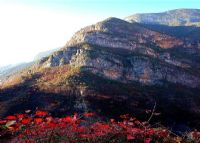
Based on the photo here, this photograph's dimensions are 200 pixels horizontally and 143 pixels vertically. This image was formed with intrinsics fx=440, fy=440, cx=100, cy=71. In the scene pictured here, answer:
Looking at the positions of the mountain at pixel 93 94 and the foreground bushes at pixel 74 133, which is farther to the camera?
the mountain at pixel 93 94

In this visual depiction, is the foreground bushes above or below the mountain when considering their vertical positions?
above

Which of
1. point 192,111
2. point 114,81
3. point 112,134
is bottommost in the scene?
point 192,111

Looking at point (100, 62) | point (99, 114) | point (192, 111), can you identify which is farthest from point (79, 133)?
point (100, 62)

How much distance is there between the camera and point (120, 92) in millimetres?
168125

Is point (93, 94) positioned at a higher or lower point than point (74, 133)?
lower

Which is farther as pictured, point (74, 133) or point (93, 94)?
point (93, 94)

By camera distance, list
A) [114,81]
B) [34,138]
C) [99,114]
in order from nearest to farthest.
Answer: [34,138] → [99,114] → [114,81]

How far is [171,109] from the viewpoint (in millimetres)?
167125

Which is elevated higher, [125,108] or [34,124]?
[34,124]

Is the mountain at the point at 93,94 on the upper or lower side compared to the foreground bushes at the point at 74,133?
lower

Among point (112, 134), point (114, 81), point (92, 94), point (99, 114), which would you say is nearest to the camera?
point (112, 134)

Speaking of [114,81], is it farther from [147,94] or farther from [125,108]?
[125,108]

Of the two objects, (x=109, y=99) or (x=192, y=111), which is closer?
(x=109, y=99)

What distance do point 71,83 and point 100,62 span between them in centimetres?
3812
